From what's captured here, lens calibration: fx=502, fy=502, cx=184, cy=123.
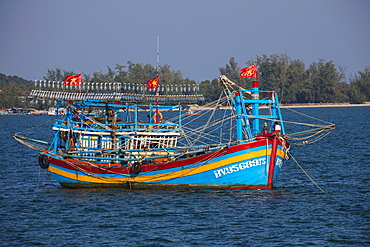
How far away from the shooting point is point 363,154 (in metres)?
50.7

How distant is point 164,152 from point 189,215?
283 inches

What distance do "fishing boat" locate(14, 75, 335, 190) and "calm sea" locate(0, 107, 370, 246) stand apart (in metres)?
0.84

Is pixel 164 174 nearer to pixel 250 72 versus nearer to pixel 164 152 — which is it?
pixel 164 152

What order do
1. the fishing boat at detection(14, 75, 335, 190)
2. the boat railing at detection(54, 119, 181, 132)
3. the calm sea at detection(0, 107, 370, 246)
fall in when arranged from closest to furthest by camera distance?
the calm sea at detection(0, 107, 370, 246) → the fishing boat at detection(14, 75, 335, 190) → the boat railing at detection(54, 119, 181, 132)

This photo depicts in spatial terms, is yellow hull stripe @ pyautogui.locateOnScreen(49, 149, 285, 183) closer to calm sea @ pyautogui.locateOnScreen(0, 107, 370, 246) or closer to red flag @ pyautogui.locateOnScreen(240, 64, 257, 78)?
calm sea @ pyautogui.locateOnScreen(0, 107, 370, 246)

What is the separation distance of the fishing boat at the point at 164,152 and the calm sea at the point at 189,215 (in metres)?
0.84

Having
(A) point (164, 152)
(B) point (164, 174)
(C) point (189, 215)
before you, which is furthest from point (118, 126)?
(C) point (189, 215)

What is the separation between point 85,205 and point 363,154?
32.1 metres

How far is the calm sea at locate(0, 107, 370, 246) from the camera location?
23.3 m

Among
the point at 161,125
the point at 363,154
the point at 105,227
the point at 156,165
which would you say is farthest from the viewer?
the point at 363,154

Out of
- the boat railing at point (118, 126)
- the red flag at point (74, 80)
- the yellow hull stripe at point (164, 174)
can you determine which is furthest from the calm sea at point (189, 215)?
the red flag at point (74, 80)

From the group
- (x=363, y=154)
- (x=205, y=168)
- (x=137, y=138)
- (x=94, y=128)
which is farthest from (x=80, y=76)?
(x=363, y=154)

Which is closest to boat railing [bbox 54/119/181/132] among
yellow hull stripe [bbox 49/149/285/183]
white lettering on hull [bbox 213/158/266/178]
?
yellow hull stripe [bbox 49/149/285/183]

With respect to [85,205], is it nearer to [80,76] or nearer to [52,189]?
[52,189]
